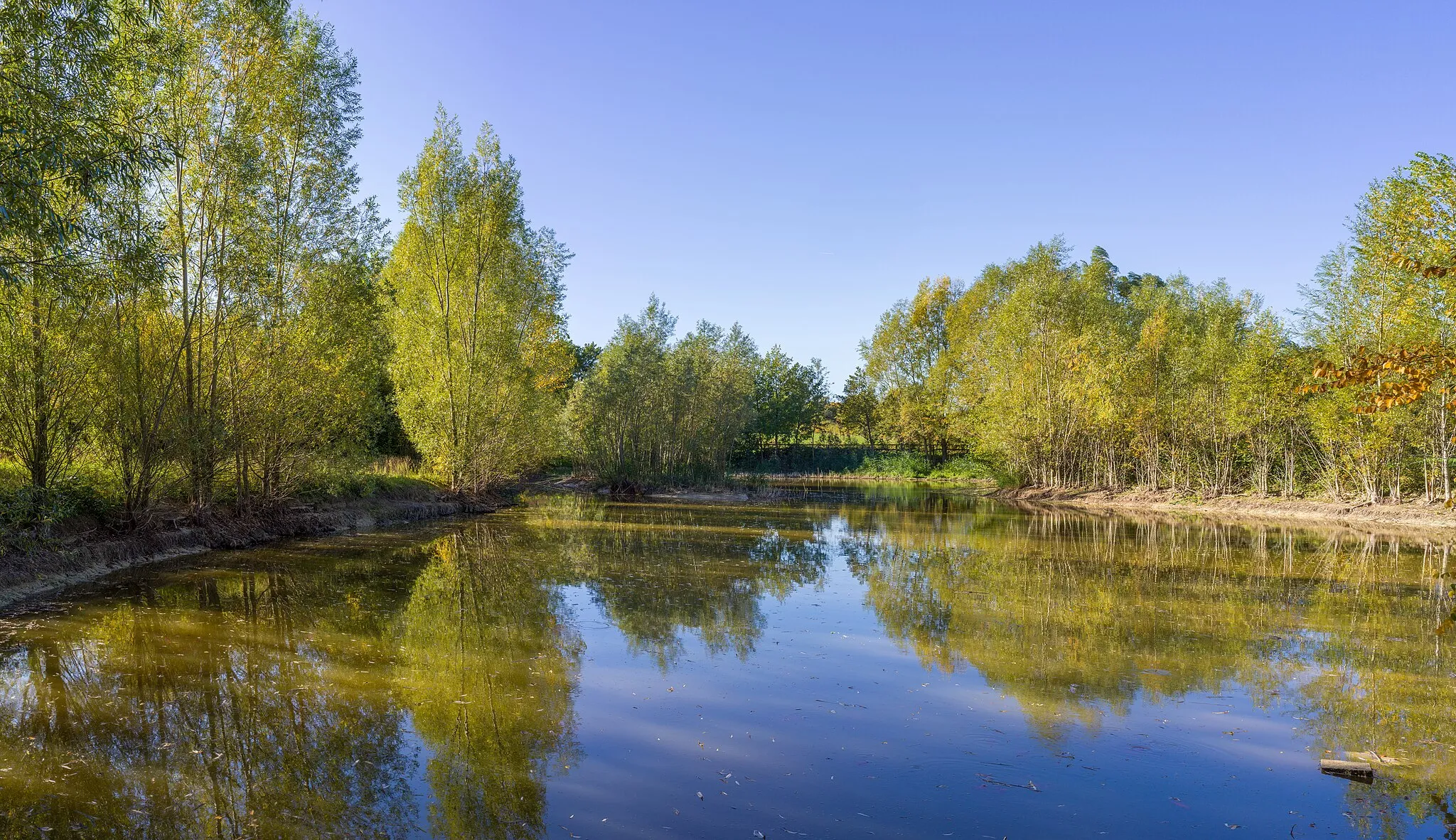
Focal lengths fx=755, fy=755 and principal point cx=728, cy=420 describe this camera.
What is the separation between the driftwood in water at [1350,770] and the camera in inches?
243

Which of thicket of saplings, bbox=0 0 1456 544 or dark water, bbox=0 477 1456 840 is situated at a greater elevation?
thicket of saplings, bbox=0 0 1456 544

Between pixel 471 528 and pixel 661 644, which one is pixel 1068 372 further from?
pixel 661 644

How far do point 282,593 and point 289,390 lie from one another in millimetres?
8005

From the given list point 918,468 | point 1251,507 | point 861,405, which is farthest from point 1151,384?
point 861,405

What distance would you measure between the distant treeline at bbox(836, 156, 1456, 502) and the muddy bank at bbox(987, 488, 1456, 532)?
87cm

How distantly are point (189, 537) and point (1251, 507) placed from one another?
124 feet

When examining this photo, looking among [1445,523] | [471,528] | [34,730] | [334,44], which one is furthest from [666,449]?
[34,730]

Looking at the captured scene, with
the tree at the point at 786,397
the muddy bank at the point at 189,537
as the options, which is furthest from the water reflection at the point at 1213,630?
the tree at the point at 786,397

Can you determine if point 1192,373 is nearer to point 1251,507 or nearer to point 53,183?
point 1251,507

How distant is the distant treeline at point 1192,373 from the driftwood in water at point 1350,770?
319cm

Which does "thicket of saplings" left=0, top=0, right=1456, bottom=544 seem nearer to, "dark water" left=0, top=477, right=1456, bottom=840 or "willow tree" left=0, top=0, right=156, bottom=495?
"willow tree" left=0, top=0, right=156, bottom=495

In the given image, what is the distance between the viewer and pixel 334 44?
20391mm

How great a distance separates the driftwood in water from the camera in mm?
6160

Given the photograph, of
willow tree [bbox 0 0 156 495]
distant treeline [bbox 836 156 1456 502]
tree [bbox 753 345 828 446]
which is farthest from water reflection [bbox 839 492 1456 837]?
tree [bbox 753 345 828 446]
